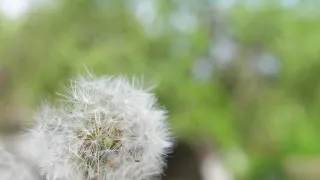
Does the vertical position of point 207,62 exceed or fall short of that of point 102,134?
it exceeds it

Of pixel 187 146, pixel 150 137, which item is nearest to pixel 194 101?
pixel 187 146

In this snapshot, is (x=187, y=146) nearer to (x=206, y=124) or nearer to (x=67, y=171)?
(x=206, y=124)

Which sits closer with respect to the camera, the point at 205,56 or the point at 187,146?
the point at 187,146

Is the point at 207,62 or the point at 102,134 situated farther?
the point at 207,62

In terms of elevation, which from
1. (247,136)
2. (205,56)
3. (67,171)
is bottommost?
(67,171)

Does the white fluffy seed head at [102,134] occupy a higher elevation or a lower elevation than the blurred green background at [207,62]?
lower
